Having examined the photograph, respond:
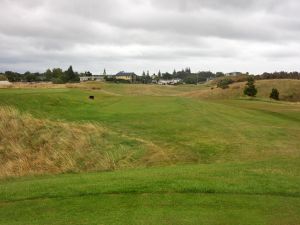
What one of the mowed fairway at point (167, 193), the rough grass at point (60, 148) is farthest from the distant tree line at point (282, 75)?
the mowed fairway at point (167, 193)

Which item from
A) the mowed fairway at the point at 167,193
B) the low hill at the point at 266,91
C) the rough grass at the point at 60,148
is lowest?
the low hill at the point at 266,91

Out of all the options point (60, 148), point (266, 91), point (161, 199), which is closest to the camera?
point (161, 199)

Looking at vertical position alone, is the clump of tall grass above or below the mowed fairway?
below

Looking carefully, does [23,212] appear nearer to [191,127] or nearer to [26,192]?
[26,192]

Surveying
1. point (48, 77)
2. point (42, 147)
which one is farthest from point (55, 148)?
point (48, 77)

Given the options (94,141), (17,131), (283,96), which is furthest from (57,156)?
(283,96)

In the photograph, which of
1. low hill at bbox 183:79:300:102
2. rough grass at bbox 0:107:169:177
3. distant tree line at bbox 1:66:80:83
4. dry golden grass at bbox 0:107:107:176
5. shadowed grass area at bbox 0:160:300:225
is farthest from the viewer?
distant tree line at bbox 1:66:80:83

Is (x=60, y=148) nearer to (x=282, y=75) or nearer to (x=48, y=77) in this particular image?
(x=282, y=75)

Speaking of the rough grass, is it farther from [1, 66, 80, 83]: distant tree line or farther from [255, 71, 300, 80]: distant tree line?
[1, 66, 80, 83]: distant tree line

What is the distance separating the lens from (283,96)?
296 ft

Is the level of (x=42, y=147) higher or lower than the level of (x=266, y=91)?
higher

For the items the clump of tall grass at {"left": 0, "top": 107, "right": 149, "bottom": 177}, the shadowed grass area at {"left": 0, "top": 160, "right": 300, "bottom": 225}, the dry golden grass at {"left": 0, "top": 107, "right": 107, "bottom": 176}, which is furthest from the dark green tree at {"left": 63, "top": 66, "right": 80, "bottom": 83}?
the shadowed grass area at {"left": 0, "top": 160, "right": 300, "bottom": 225}

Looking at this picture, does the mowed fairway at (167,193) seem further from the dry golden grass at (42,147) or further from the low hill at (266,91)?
the low hill at (266,91)

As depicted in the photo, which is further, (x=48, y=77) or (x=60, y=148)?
(x=48, y=77)
